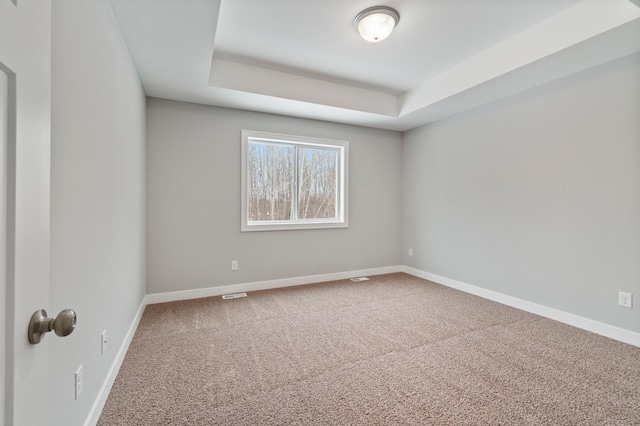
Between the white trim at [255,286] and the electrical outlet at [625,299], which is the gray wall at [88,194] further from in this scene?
the electrical outlet at [625,299]

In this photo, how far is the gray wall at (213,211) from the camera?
330cm

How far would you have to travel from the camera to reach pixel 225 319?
9.30 feet

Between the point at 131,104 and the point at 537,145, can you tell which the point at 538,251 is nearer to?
the point at 537,145

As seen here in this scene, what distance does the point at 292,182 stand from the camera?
13.6 ft

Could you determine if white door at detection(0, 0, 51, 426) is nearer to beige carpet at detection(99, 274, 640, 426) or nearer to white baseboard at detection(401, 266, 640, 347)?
beige carpet at detection(99, 274, 640, 426)

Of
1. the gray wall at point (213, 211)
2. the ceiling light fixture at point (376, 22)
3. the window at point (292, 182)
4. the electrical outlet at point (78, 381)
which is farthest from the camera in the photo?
the window at point (292, 182)

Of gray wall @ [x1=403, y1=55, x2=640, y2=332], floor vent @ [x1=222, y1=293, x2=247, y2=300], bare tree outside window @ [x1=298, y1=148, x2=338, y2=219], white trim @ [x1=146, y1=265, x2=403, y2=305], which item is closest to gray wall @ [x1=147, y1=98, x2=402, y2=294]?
white trim @ [x1=146, y1=265, x2=403, y2=305]

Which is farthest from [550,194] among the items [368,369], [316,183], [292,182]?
[292,182]

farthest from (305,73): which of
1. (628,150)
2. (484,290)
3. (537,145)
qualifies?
(484,290)

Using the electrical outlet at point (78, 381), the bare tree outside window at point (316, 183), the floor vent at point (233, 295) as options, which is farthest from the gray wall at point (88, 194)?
the bare tree outside window at point (316, 183)

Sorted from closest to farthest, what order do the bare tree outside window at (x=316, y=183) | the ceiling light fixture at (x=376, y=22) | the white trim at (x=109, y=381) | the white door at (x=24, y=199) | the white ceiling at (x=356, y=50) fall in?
1. the white door at (x=24, y=199)
2. the white trim at (x=109, y=381)
3. the white ceiling at (x=356, y=50)
4. the ceiling light fixture at (x=376, y=22)
5. the bare tree outside window at (x=316, y=183)

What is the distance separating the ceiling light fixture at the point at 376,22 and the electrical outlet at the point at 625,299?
2918mm

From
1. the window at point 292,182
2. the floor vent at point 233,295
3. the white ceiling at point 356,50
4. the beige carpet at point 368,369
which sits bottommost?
the beige carpet at point 368,369

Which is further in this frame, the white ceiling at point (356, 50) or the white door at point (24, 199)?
the white ceiling at point (356, 50)
